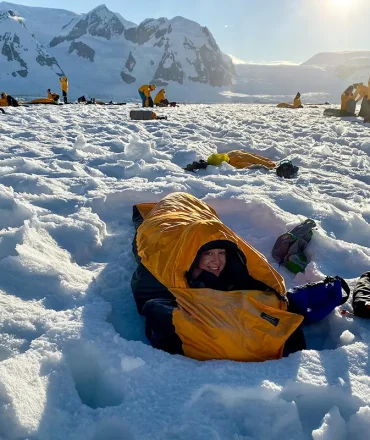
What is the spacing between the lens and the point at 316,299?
7.36 feet

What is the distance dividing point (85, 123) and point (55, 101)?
7490 mm

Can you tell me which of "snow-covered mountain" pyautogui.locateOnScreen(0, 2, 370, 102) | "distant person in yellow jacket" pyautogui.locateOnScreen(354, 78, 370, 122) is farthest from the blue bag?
"snow-covered mountain" pyautogui.locateOnScreen(0, 2, 370, 102)

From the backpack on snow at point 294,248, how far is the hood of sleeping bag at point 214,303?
608 mm

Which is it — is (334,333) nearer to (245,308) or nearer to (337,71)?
(245,308)

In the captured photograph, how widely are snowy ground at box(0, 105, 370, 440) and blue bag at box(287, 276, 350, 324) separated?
0.10 metres

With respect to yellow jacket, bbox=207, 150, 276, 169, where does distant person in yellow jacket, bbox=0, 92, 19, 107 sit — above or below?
above

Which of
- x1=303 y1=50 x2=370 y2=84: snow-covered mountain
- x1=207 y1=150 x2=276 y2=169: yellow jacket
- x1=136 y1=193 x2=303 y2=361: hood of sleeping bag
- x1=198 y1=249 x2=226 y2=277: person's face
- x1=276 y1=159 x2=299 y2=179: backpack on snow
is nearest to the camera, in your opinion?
x1=136 y1=193 x2=303 y2=361: hood of sleeping bag

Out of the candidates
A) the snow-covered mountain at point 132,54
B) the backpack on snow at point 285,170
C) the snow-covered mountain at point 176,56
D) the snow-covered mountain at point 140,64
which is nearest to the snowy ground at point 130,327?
the backpack on snow at point 285,170

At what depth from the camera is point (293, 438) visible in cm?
143

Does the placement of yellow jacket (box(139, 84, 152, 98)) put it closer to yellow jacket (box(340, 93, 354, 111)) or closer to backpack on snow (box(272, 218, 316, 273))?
yellow jacket (box(340, 93, 354, 111))

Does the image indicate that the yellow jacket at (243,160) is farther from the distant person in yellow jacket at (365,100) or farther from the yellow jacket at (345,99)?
the yellow jacket at (345,99)

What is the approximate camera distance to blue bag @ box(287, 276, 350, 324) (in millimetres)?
2182

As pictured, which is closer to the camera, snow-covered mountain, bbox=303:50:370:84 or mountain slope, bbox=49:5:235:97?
mountain slope, bbox=49:5:235:97

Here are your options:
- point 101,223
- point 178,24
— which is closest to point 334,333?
point 101,223
